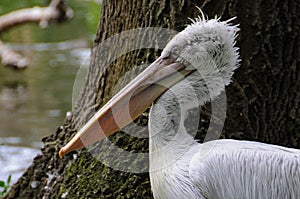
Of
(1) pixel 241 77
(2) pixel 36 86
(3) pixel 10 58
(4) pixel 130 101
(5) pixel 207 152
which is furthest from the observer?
(2) pixel 36 86

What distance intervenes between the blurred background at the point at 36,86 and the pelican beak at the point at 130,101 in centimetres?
398

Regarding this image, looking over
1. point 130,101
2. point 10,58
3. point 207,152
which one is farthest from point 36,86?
point 207,152

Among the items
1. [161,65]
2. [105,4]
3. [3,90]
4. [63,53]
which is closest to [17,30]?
[63,53]

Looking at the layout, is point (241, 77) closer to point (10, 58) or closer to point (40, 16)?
point (40, 16)

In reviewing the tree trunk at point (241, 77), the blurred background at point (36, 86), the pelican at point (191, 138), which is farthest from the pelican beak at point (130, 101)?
the blurred background at point (36, 86)

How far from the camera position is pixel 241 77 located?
455 cm

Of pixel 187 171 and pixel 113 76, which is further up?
pixel 113 76

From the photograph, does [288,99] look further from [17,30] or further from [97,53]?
[17,30]

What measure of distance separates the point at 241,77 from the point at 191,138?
915 millimetres

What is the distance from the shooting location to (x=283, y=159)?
3.64 m

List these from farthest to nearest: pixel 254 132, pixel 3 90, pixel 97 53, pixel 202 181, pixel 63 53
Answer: pixel 63 53 → pixel 3 90 → pixel 97 53 → pixel 254 132 → pixel 202 181

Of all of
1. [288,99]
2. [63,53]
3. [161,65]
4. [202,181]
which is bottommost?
[202,181]

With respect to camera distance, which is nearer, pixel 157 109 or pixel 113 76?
pixel 157 109

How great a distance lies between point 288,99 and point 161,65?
1193 millimetres
